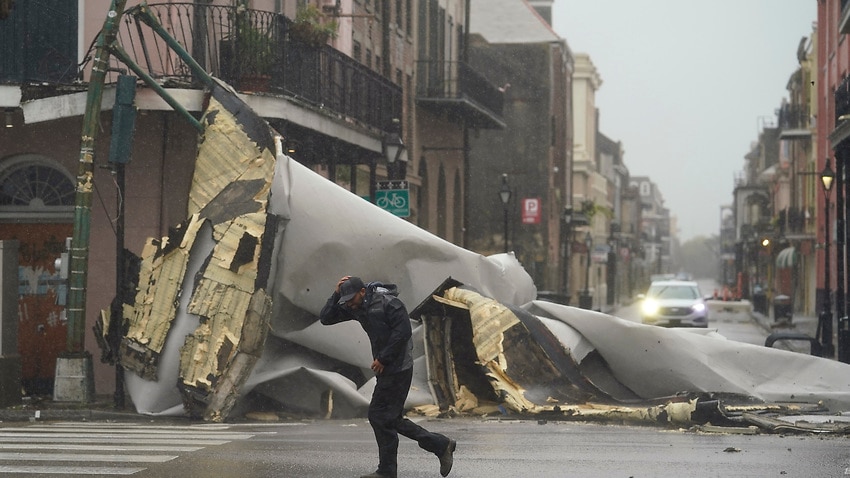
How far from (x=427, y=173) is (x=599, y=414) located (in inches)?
992

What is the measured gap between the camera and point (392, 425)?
962cm

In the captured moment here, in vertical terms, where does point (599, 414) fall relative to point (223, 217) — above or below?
below

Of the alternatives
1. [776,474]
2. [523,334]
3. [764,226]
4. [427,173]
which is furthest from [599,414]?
[764,226]

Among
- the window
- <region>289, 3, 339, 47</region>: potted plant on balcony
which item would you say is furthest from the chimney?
the window

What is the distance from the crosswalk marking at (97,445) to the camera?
1027 centimetres

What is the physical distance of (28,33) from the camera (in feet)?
61.2

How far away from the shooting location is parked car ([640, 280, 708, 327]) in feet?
123

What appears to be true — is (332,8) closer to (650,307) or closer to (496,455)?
(496,455)

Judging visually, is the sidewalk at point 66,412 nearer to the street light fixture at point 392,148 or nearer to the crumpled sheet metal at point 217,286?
the crumpled sheet metal at point 217,286

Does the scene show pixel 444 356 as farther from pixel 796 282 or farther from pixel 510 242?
pixel 796 282

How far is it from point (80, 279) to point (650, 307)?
24571 mm

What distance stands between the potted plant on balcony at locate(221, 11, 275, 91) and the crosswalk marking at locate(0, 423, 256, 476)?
254 inches

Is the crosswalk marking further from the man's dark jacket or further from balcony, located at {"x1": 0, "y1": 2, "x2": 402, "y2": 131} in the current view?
balcony, located at {"x1": 0, "y1": 2, "x2": 402, "y2": 131}

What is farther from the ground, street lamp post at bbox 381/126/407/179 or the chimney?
the chimney
